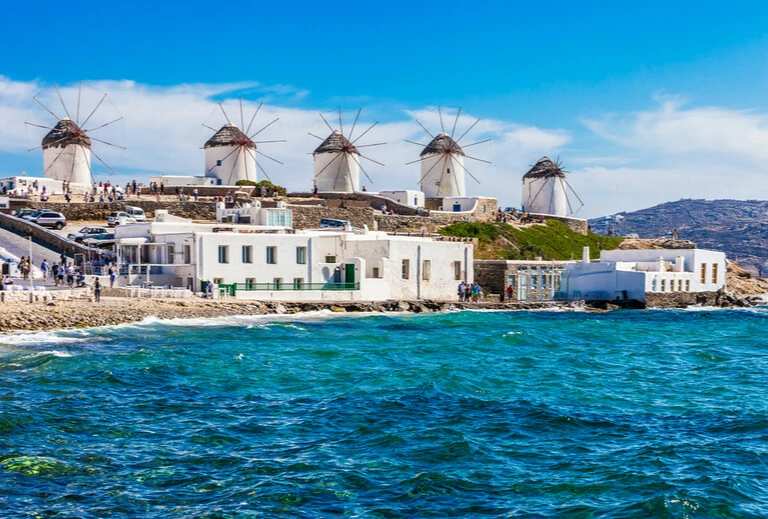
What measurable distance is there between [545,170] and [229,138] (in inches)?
1179

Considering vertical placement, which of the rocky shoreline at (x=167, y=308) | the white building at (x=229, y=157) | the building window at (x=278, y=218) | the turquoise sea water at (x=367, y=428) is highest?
the white building at (x=229, y=157)

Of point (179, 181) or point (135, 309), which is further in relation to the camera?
point (179, 181)

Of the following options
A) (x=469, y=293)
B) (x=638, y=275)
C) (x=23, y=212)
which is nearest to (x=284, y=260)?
(x=469, y=293)

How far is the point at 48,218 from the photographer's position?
1996 inches

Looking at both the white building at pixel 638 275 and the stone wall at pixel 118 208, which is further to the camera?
the stone wall at pixel 118 208

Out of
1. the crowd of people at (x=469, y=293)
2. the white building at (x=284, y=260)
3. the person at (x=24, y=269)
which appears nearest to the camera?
the person at (x=24, y=269)

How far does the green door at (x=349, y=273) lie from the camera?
45125mm

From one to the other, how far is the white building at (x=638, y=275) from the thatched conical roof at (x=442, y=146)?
2457 centimetres

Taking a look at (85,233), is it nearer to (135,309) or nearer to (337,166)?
(135,309)

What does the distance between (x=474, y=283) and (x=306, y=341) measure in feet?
78.9

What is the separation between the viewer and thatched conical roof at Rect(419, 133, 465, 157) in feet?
268

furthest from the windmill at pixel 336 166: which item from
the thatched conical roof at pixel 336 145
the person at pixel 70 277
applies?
the person at pixel 70 277

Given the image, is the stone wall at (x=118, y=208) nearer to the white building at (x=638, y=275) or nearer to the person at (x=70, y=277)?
the person at (x=70, y=277)

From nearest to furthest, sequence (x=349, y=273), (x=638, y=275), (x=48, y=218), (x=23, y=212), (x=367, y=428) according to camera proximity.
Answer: (x=367, y=428), (x=349, y=273), (x=48, y=218), (x=23, y=212), (x=638, y=275)
